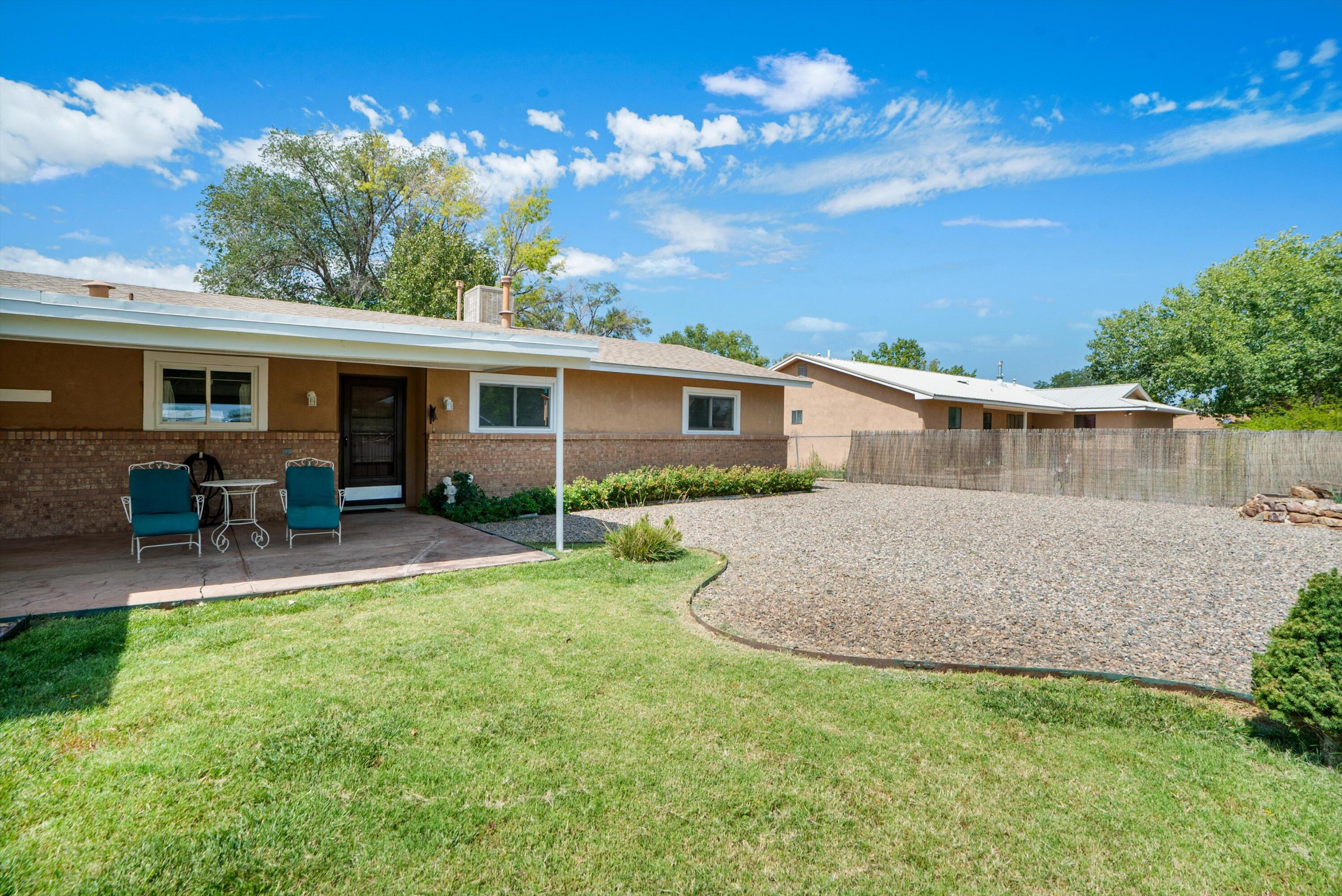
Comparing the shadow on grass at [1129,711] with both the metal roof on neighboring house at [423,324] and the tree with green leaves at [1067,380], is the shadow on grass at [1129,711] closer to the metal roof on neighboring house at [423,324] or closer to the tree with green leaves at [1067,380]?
the metal roof on neighboring house at [423,324]

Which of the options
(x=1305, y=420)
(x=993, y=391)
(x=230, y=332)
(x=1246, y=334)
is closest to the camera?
(x=230, y=332)

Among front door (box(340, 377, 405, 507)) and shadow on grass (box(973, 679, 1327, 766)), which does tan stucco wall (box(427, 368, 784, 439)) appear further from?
shadow on grass (box(973, 679, 1327, 766))

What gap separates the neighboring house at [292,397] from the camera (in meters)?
6.09

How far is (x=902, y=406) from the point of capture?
2097 centimetres

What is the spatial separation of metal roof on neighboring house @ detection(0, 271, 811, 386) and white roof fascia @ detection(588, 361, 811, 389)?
17 millimetres

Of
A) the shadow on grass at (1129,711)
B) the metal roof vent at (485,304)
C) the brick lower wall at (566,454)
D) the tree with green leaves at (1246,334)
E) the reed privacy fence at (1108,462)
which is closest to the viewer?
the shadow on grass at (1129,711)

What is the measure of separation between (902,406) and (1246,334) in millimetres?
23094

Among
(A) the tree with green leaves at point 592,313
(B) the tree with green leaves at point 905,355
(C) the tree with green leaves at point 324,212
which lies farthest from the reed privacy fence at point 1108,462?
(B) the tree with green leaves at point 905,355

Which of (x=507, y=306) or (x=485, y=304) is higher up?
(x=485, y=304)

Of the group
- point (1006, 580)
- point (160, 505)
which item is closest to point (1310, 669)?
point (1006, 580)

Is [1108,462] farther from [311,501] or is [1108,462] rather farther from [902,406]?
[311,501]

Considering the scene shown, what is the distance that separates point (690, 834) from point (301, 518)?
23.2 ft

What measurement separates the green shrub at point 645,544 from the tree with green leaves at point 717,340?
47.1 m

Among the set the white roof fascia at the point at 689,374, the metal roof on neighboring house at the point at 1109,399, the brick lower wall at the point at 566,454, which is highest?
the metal roof on neighboring house at the point at 1109,399
